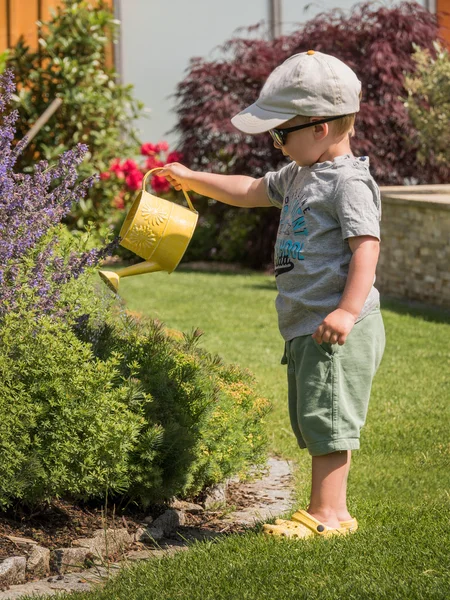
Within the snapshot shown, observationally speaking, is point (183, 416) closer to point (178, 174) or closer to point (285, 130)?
point (178, 174)

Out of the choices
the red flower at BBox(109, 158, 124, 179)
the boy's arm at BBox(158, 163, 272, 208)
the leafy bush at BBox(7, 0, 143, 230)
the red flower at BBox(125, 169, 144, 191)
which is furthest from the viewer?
the red flower at BBox(125, 169, 144, 191)

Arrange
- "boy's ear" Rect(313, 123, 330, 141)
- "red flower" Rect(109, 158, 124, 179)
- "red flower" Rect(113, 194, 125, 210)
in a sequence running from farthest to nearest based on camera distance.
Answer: "red flower" Rect(113, 194, 125, 210), "red flower" Rect(109, 158, 124, 179), "boy's ear" Rect(313, 123, 330, 141)

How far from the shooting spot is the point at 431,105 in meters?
9.76

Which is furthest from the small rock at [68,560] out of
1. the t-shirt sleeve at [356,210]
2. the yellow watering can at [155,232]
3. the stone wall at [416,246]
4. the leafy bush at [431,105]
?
the leafy bush at [431,105]

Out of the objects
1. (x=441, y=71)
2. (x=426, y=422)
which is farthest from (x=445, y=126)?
(x=426, y=422)

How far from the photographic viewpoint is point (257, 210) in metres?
10.4

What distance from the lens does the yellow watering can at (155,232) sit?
306 cm

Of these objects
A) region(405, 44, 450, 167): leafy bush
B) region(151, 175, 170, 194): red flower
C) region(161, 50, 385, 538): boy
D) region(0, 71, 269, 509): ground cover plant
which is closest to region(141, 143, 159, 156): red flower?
region(151, 175, 170, 194): red flower

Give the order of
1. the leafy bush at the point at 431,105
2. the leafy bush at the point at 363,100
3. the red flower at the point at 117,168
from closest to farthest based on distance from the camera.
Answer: the leafy bush at the point at 431,105 < the leafy bush at the point at 363,100 < the red flower at the point at 117,168

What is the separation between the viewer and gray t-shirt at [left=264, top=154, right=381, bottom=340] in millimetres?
2697

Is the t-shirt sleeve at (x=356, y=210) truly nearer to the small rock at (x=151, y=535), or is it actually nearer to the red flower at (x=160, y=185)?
the small rock at (x=151, y=535)

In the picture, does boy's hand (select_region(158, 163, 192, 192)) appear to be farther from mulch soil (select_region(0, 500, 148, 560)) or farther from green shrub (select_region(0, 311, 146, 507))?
mulch soil (select_region(0, 500, 148, 560))

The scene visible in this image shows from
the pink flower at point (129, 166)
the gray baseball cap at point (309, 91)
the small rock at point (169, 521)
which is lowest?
the pink flower at point (129, 166)

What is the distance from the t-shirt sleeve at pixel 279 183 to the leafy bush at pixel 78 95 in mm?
6565
